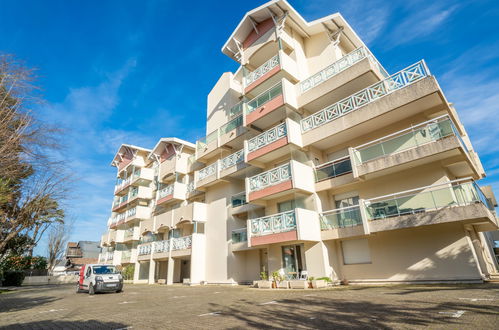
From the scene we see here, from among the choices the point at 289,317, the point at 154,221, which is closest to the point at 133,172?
the point at 154,221

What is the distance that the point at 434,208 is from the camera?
36.9 feet

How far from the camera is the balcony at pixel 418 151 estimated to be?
457 inches

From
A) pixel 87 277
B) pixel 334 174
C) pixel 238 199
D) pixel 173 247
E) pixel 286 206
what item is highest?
pixel 238 199

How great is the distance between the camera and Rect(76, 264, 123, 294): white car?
52.3 ft

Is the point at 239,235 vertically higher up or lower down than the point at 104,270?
higher up

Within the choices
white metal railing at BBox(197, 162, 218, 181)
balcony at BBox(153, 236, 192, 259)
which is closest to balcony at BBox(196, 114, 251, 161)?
white metal railing at BBox(197, 162, 218, 181)

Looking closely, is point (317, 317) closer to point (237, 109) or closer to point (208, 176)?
point (208, 176)

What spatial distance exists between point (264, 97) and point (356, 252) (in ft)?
37.2

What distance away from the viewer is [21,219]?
935 centimetres

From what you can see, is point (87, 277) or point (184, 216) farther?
point (184, 216)

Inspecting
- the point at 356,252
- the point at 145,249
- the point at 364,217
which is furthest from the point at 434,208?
the point at 145,249

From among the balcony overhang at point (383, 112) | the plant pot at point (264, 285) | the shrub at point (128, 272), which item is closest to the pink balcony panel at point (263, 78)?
the balcony overhang at point (383, 112)

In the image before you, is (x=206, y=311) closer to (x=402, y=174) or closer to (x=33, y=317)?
(x=33, y=317)

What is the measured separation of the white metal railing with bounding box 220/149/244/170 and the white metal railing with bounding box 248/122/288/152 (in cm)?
200
